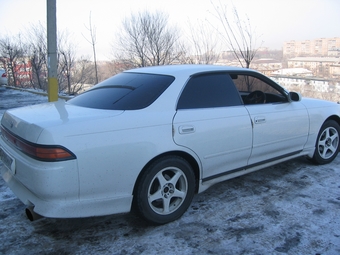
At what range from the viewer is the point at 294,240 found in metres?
2.74

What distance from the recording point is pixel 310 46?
17438mm

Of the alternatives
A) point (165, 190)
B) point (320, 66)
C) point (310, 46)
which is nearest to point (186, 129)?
point (165, 190)

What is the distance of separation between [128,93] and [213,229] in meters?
1.50

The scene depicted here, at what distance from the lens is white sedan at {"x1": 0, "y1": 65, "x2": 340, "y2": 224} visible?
2.50m

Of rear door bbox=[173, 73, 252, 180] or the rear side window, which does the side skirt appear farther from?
the rear side window

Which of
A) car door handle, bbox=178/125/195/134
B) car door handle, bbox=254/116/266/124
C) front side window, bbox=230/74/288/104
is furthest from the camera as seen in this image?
front side window, bbox=230/74/288/104

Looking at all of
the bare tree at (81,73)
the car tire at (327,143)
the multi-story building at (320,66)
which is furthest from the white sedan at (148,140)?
the bare tree at (81,73)

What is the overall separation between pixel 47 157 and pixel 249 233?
180 cm

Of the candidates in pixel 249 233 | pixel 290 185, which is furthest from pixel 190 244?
pixel 290 185

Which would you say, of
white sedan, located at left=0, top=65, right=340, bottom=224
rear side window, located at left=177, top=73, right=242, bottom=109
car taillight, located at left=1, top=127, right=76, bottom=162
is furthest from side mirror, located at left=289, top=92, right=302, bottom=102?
car taillight, located at left=1, top=127, right=76, bottom=162

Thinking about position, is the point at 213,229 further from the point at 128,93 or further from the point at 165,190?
the point at 128,93

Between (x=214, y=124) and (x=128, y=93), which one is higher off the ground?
(x=128, y=93)

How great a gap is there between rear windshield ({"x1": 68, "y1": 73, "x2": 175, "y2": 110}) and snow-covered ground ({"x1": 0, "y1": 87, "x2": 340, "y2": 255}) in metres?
1.11

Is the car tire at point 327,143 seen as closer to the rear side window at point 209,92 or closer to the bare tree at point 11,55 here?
the rear side window at point 209,92
